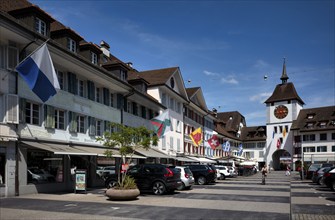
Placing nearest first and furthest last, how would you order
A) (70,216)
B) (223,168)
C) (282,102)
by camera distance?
(70,216)
(223,168)
(282,102)

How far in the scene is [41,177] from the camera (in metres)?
21.1

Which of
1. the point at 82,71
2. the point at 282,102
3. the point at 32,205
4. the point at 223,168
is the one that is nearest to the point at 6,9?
the point at 82,71

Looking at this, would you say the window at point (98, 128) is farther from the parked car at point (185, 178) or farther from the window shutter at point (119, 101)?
the parked car at point (185, 178)

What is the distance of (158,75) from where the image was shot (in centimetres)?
4500

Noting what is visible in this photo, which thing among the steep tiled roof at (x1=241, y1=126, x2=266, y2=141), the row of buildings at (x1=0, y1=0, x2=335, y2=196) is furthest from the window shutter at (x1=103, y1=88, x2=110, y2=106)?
the steep tiled roof at (x1=241, y1=126, x2=266, y2=141)

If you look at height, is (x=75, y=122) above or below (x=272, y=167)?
above

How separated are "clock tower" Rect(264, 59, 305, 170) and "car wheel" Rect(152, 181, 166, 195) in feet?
257

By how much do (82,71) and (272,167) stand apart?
82389mm

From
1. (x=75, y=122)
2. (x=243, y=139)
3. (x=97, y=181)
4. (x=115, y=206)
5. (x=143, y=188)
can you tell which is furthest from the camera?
(x=243, y=139)

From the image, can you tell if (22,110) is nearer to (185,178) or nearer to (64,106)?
(64,106)

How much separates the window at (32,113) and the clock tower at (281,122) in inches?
3173

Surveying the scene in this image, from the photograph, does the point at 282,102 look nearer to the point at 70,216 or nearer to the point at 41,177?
the point at 41,177

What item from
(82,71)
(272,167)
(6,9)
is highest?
(6,9)

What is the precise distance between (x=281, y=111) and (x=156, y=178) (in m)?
82.3
